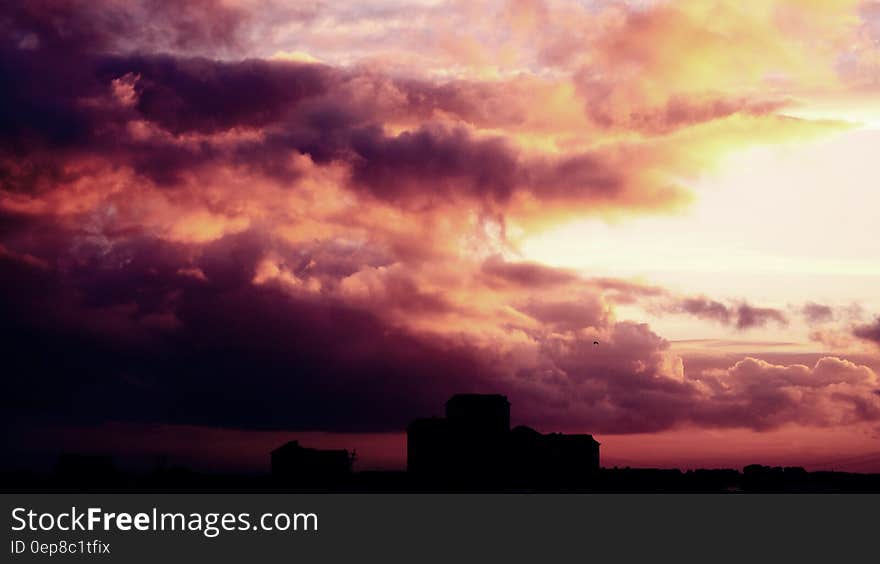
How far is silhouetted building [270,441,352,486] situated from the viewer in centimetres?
14950

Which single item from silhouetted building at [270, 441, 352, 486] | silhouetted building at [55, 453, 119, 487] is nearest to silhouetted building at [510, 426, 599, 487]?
silhouetted building at [270, 441, 352, 486]

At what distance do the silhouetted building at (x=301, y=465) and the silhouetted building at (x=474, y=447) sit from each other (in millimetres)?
10868

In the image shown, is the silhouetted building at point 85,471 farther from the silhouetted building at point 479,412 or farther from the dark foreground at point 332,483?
the silhouetted building at point 479,412

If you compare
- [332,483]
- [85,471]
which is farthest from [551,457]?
[85,471]

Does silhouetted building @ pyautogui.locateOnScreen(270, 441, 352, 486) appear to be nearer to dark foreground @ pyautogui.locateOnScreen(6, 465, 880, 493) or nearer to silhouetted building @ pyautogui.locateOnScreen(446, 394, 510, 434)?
dark foreground @ pyautogui.locateOnScreen(6, 465, 880, 493)

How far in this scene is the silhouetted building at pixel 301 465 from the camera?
150 meters

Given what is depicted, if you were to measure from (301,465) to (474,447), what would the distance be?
73.2 ft

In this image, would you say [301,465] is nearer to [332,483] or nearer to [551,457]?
[332,483]

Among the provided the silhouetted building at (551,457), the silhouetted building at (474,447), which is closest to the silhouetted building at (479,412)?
the silhouetted building at (474,447)

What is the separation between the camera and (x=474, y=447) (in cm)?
14812

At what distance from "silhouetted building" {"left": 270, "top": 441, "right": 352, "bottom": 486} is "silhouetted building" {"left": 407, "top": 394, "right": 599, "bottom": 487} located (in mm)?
10868

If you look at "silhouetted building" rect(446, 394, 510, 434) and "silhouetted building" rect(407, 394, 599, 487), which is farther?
"silhouetted building" rect(446, 394, 510, 434)
